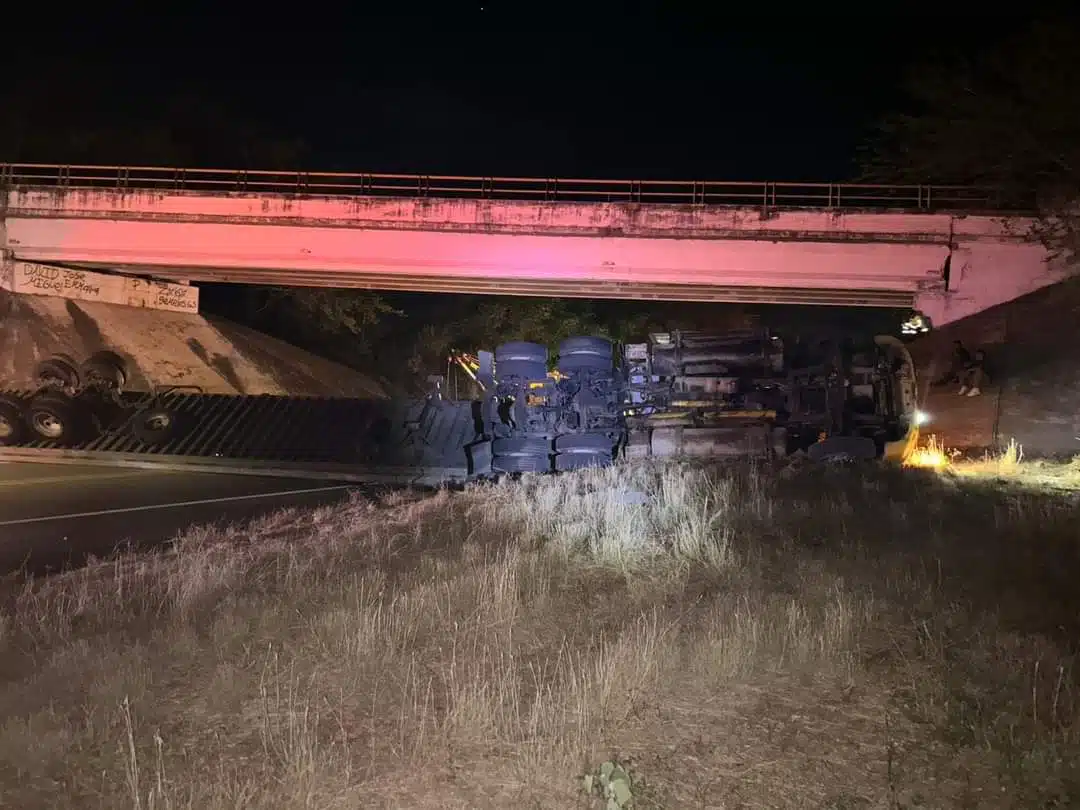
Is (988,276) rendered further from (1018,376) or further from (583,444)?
(583,444)

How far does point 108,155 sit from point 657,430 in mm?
30406

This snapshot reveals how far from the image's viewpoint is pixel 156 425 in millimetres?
16516

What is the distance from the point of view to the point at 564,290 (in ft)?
96.7

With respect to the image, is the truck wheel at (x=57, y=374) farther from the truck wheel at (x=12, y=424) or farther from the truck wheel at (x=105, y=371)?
the truck wheel at (x=12, y=424)

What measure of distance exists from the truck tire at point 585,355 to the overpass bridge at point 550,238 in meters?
12.7

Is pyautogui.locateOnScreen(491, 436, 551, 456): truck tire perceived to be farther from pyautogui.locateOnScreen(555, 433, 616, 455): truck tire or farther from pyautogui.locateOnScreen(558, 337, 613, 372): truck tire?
pyautogui.locateOnScreen(558, 337, 613, 372): truck tire

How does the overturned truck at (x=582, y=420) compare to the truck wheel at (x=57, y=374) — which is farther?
the truck wheel at (x=57, y=374)

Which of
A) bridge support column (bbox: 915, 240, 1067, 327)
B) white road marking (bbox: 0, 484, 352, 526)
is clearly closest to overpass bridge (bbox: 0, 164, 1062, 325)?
bridge support column (bbox: 915, 240, 1067, 327)

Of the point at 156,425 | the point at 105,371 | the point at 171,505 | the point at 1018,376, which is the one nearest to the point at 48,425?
the point at 156,425

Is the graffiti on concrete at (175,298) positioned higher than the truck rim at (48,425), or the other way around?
the graffiti on concrete at (175,298)

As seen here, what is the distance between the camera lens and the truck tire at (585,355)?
45.6 feet

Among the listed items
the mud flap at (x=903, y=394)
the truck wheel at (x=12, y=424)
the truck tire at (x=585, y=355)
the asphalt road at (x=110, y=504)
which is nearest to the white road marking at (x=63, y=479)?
the asphalt road at (x=110, y=504)

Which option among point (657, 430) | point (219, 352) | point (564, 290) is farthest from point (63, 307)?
point (657, 430)

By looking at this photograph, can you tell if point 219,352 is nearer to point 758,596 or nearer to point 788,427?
point 788,427
